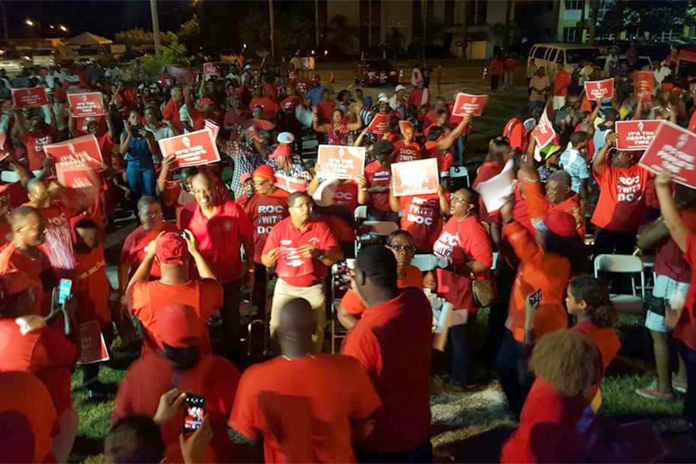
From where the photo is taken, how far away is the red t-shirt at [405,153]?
28.0 feet

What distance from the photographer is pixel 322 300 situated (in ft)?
17.7

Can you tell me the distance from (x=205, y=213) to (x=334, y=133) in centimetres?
630

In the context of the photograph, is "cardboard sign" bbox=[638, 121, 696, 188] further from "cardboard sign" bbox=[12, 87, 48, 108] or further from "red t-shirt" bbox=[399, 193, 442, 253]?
"cardboard sign" bbox=[12, 87, 48, 108]

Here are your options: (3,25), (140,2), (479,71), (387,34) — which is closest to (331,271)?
(479,71)

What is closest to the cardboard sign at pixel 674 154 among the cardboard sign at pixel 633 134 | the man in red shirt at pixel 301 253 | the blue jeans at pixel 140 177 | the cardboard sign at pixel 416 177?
the cardboard sign at pixel 416 177

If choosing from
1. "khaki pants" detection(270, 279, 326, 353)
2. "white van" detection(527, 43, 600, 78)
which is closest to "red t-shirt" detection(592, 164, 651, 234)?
"khaki pants" detection(270, 279, 326, 353)

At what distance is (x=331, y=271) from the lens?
641cm

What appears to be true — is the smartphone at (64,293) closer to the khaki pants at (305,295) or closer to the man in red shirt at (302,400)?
the khaki pants at (305,295)

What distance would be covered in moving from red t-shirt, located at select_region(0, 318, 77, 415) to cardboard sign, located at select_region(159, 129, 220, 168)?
2926 mm

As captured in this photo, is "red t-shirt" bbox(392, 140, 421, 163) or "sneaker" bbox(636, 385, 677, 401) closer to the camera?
"sneaker" bbox(636, 385, 677, 401)

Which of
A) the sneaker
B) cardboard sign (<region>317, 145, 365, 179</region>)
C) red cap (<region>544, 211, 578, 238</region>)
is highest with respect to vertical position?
cardboard sign (<region>317, 145, 365, 179</region>)

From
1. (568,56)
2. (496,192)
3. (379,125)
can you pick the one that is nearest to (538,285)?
(496,192)

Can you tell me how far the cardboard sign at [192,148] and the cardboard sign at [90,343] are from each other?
93.3 inches

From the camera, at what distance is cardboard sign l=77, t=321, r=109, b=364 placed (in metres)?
A: 4.43
